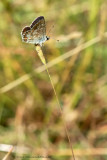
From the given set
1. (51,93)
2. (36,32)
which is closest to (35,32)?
(36,32)

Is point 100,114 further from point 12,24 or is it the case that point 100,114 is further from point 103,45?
point 12,24

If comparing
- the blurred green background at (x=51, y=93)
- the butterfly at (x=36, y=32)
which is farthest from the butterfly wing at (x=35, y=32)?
the blurred green background at (x=51, y=93)

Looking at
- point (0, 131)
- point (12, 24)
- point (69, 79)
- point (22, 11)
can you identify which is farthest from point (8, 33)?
point (0, 131)

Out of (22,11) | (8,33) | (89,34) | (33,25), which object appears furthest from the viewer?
(22,11)

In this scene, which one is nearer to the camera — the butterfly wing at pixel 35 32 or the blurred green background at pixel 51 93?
the butterfly wing at pixel 35 32

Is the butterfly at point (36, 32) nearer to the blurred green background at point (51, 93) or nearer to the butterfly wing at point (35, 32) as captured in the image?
the butterfly wing at point (35, 32)

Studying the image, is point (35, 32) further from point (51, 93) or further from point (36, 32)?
point (51, 93)

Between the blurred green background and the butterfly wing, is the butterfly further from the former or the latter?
the blurred green background

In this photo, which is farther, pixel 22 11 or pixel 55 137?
pixel 22 11
